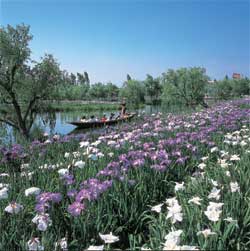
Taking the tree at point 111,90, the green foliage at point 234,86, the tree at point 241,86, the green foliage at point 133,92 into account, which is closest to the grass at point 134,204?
the green foliage at point 133,92

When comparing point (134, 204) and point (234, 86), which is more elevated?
point (234, 86)

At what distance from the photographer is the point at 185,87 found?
143 ft

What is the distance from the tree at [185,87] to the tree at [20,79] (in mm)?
28001

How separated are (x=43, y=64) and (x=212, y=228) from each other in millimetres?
15653

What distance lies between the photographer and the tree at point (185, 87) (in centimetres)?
4300

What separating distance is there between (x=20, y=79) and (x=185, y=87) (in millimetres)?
31196

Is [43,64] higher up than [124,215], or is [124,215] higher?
[43,64]

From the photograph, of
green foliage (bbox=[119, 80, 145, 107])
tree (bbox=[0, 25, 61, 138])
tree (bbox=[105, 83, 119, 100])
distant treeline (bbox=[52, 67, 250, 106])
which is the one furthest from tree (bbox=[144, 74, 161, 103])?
tree (bbox=[0, 25, 61, 138])

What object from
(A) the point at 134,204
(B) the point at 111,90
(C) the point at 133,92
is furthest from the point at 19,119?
(B) the point at 111,90

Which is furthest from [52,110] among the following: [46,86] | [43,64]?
[43,64]

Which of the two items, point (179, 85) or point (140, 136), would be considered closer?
point (140, 136)

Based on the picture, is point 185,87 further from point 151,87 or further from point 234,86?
point 234,86

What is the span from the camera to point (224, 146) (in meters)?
5.10

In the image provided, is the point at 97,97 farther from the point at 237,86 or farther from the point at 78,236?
the point at 78,236
